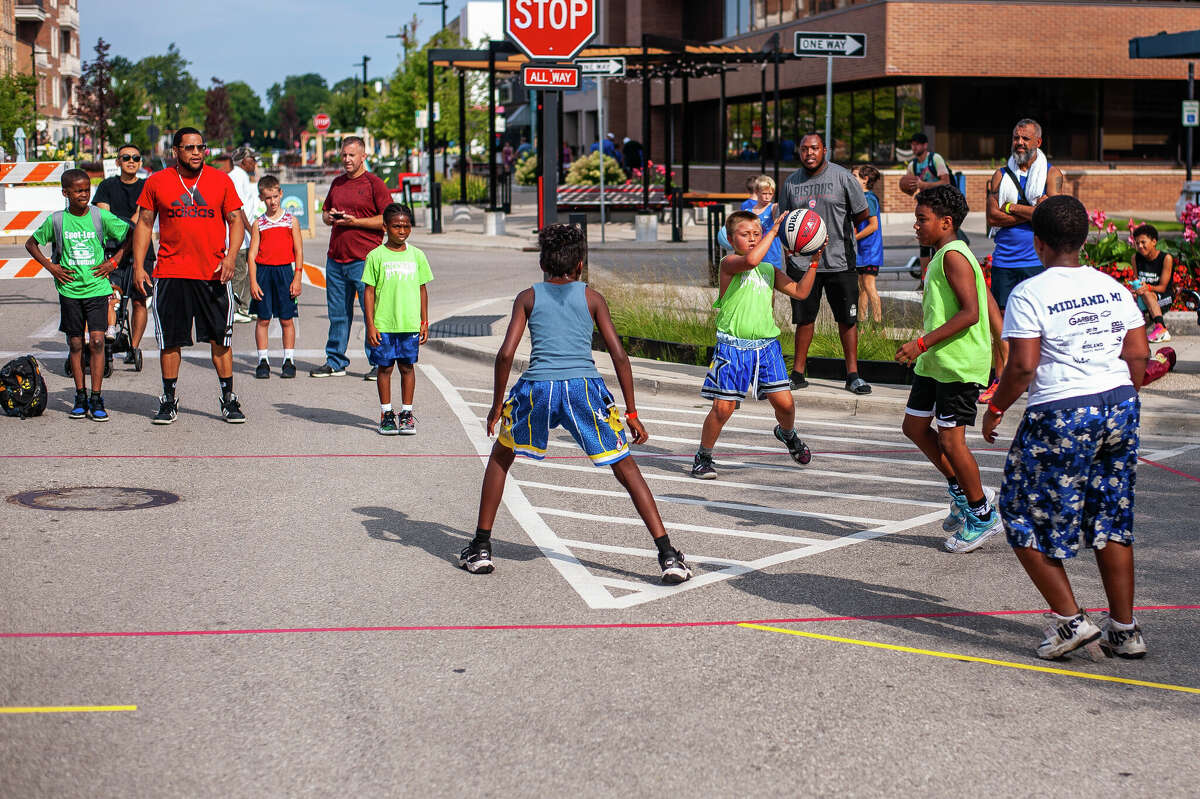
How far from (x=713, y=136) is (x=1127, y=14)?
1878cm

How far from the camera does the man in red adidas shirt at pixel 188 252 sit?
34.4ft

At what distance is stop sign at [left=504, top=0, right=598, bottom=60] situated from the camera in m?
13.9

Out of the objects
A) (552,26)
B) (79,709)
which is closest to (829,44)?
(552,26)

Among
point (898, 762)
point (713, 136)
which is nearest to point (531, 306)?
point (898, 762)

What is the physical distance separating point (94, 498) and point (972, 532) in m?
4.81

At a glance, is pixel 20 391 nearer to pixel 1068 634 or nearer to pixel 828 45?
pixel 1068 634

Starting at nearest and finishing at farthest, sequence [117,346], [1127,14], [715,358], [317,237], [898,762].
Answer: [898,762], [715,358], [117,346], [317,237], [1127,14]

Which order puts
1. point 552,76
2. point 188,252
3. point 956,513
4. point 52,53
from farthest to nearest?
point 52,53 < point 552,76 < point 188,252 < point 956,513

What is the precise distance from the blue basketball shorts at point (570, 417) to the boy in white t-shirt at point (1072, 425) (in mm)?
1862

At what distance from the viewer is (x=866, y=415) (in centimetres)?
1148

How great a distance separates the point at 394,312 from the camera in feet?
34.1

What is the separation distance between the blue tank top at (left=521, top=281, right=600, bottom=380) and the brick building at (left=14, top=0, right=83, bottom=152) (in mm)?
81537

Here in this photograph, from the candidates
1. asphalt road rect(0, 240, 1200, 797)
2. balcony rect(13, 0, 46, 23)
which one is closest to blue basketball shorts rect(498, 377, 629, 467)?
asphalt road rect(0, 240, 1200, 797)

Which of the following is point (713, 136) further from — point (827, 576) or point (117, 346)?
point (827, 576)
